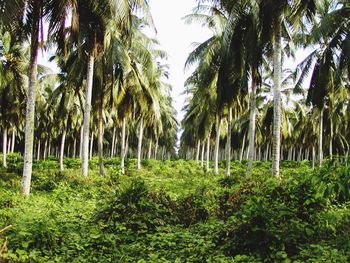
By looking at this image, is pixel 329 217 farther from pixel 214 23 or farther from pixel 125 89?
pixel 125 89

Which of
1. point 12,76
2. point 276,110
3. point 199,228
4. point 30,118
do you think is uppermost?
point 12,76

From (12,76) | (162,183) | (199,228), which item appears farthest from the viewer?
(12,76)

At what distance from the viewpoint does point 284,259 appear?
17.7 feet

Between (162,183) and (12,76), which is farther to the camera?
(12,76)

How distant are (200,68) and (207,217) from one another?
1238 cm

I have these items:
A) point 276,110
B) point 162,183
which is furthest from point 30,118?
point 276,110

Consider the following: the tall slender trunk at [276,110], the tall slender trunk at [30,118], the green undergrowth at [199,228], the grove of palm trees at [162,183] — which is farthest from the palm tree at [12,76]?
the tall slender trunk at [276,110]

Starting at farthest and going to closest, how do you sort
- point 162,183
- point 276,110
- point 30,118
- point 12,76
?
point 12,76 < point 162,183 < point 276,110 < point 30,118

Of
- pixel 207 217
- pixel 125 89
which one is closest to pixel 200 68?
pixel 125 89

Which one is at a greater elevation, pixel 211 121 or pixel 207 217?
pixel 211 121

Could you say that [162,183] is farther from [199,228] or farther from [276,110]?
[199,228]

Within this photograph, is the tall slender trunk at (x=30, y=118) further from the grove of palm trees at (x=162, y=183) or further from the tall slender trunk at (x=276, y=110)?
the tall slender trunk at (x=276, y=110)

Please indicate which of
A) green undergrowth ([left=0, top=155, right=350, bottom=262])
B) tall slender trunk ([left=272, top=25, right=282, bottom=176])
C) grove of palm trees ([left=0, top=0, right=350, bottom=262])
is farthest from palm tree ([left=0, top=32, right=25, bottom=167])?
tall slender trunk ([left=272, top=25, right=282, bottom=176])

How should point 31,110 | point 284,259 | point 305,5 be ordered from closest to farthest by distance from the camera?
point 284,259 < point 31,110 < point 305,5
